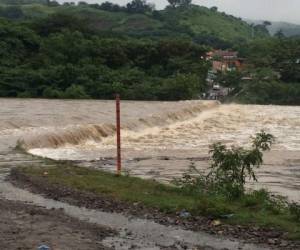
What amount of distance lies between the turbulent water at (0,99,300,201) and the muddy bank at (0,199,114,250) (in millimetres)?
5223

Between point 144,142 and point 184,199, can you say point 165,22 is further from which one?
point 184,199

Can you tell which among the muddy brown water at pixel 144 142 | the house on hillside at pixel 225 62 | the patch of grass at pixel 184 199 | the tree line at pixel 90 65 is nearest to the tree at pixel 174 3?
the house on hillside at pixel 225 62

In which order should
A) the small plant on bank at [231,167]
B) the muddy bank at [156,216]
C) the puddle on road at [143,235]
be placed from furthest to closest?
the small plant on bank at [231,167], the muddy bank at [156,216], the puddle on road at [143,235]

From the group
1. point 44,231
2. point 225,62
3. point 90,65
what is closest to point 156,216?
point 44,231

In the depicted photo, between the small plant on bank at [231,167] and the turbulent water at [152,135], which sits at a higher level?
the small plant on bank at [231,167]

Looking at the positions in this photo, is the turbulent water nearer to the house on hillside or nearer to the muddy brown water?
the muddy brown water

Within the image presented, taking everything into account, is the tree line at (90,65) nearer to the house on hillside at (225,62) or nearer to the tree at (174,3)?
the house on hillside at (225,62)

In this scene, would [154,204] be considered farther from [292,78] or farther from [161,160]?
[292,78]

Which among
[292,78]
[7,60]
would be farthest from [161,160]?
[292,78]

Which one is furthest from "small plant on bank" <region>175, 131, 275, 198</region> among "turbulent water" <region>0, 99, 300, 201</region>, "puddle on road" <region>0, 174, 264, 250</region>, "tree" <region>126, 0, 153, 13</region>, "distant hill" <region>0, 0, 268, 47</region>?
"tree" <region>126, 0, 153, 13</region>

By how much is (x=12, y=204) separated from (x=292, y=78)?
42.3 m

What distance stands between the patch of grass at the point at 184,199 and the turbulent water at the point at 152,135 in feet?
9.70

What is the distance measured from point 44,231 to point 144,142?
14152 millimetres

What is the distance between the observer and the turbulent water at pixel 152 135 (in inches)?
591
